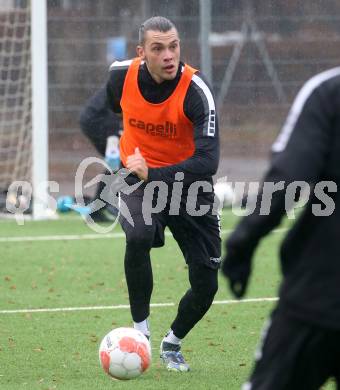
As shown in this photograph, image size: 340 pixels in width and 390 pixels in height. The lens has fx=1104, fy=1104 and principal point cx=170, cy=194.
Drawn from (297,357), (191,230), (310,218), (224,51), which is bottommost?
(224,51)

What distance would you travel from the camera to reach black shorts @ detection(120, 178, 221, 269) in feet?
21.0

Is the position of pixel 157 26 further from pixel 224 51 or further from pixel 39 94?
pixel 224 51

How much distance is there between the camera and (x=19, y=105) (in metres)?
13.7

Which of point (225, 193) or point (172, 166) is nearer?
point (172, 166)

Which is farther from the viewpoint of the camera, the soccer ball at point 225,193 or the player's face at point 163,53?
the soccer ball at point 225,193

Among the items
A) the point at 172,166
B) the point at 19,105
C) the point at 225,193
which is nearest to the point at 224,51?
the point at 225,193

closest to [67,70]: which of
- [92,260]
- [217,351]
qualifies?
[92,260]

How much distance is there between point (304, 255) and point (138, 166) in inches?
98.1

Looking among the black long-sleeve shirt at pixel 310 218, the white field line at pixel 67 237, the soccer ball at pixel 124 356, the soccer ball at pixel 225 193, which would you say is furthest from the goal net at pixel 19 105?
the black long-sleeve shirt at pixel 310 218

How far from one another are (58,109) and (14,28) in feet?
4.35

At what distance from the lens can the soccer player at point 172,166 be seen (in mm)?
6312

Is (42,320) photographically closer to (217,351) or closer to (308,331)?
(217,351)

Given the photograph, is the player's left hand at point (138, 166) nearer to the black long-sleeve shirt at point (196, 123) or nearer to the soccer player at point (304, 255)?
the black long-sleeve shirt at point (196, 123)

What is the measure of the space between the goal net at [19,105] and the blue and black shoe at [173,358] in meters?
6.86
